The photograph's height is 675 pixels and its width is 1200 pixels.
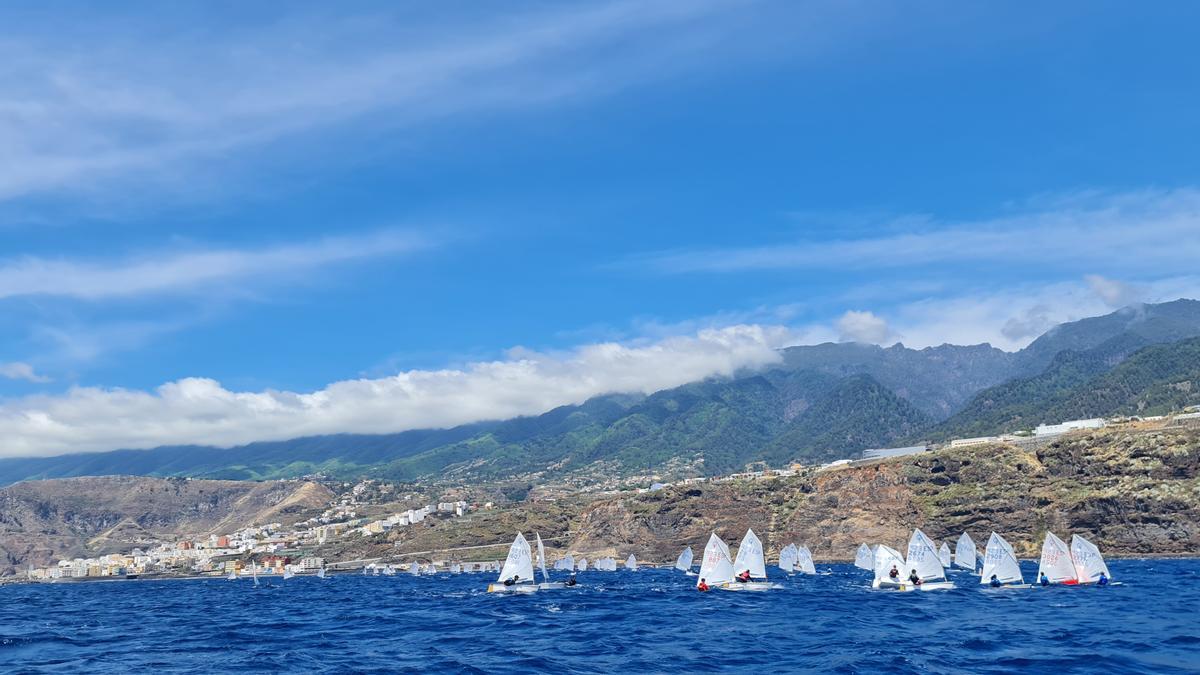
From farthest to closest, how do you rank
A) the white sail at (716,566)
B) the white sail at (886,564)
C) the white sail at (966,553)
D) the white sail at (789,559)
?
the white sail at (789,559) < the white sail at (966,553) < the white sail at (886,564) < the white sail at (716,566)

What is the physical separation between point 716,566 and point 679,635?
133 ft

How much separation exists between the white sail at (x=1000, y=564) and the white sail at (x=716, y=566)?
28.1 m

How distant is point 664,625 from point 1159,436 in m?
156

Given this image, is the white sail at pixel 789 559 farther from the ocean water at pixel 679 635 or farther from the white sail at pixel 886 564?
the white sail at pixel 886 564

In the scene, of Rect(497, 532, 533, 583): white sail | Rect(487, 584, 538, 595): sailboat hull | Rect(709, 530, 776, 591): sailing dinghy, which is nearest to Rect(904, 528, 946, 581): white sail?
Rect(709, 530, 776, 591): sailing dinghy

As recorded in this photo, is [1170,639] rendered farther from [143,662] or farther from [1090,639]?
[143,662]

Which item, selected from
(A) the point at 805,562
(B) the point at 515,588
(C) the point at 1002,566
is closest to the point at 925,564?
(C) the point at 1002,566

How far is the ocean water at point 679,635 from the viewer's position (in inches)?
2162

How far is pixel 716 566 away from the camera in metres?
109

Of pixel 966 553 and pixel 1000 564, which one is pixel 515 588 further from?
pixel 966 553

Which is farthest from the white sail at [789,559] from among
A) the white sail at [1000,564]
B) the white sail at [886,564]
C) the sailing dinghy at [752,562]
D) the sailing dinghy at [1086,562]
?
the sailing dinghy at [1086,562]

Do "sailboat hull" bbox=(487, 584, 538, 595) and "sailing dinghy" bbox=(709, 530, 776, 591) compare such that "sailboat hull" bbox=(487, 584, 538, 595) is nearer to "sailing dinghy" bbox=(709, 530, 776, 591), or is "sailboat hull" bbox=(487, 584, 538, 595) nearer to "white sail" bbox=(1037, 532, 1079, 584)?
"sailing dinghy" bbox=(709, 530, 776, 591)

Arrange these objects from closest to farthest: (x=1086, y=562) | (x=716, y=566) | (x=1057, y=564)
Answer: (x=1057, y=564), (x=1086, y=562), (x=716, y=566)

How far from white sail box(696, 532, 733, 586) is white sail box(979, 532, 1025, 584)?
2811 cm
